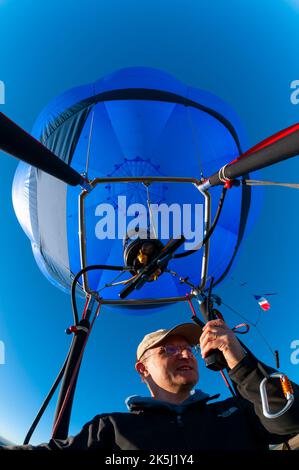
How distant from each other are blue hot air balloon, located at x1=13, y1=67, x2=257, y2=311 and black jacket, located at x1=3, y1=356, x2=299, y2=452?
189 centimetres

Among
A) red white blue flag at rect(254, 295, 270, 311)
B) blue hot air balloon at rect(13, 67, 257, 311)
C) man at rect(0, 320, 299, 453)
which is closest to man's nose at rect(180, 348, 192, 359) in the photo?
man at rect(0, 320, 299, 453)

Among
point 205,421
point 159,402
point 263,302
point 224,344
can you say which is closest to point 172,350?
point 159,402

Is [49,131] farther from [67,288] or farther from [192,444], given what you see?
[192,444]

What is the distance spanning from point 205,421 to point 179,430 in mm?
142

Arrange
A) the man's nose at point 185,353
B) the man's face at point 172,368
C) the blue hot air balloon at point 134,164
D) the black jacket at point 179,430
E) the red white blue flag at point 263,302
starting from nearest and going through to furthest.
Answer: the black jacket at point 179,430
the man's face at point 172,368
the man's nose at point 185,353
the blue hot air balloon at point 134,164
the red white blue flag at point 263,302

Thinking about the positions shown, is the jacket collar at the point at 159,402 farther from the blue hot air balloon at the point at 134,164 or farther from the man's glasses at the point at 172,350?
the blue hot air balloon at the point at 134,164

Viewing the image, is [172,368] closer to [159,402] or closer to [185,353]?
[185,353]

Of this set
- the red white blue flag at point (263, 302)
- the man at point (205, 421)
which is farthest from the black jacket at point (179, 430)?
the red white blue flag at point (263, 302)

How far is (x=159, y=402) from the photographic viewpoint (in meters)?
2.12

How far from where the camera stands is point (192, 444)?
190 cm

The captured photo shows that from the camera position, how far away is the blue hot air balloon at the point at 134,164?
3.91 meters

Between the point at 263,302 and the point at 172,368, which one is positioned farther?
the point at 263,302

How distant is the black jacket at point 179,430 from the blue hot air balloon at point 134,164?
6.19 feet

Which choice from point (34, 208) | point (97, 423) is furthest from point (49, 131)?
point (97, 423)
